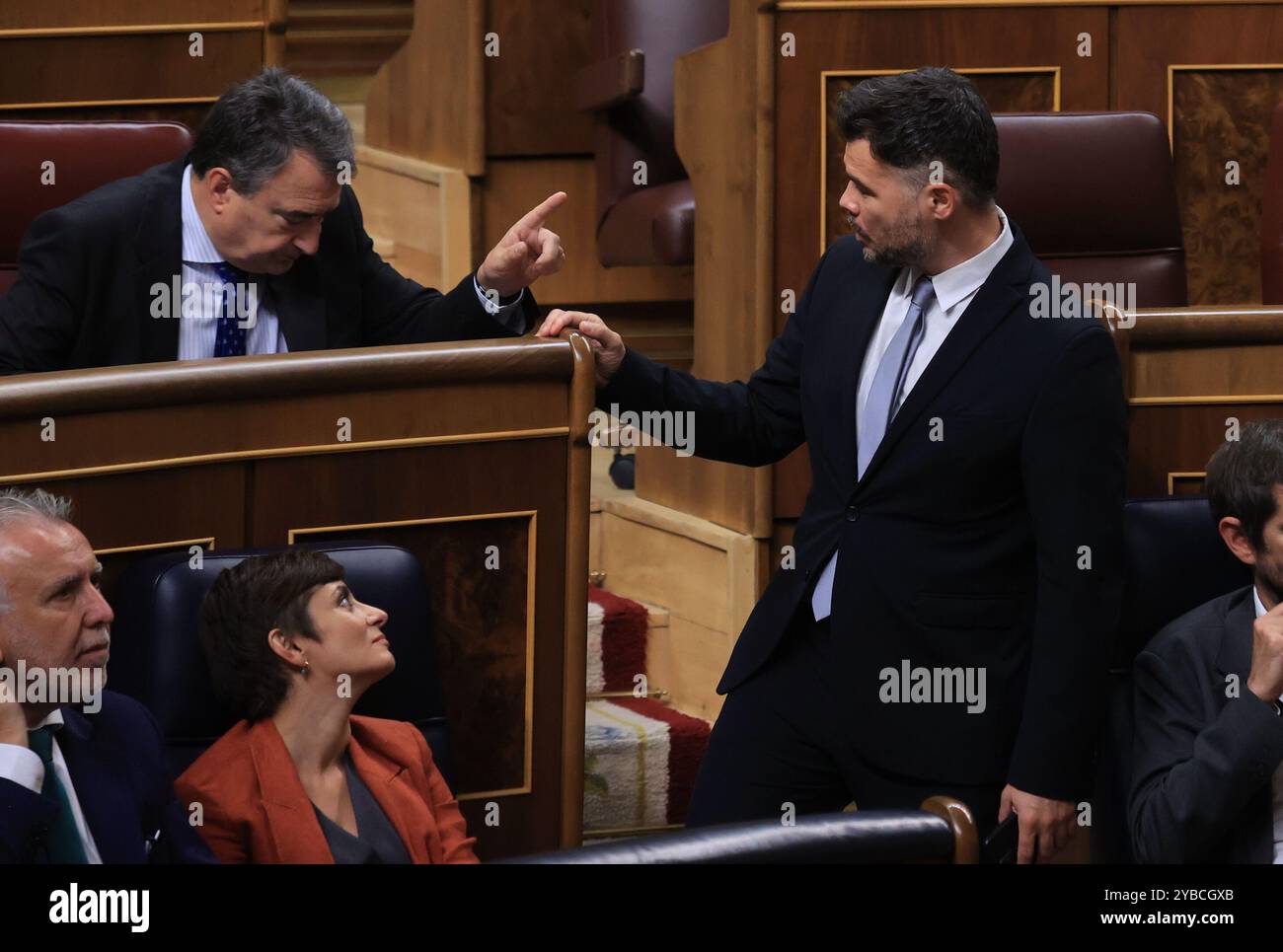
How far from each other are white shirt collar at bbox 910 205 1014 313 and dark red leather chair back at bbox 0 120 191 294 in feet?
2.53

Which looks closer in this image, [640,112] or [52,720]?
[52,720]

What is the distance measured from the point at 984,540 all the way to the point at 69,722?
0.54m

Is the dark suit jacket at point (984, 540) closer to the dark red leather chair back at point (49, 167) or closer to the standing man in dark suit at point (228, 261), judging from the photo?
the standing man in dark suit at point (228, 261)

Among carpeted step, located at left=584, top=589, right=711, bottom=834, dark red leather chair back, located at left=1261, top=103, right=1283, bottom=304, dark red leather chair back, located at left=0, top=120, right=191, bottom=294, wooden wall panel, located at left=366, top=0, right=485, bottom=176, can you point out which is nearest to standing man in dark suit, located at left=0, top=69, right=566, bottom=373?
dark red leather chair back, located at left=0, top=120, right=191, bottom=294

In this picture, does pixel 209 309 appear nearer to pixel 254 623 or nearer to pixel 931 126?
pixel 254 623

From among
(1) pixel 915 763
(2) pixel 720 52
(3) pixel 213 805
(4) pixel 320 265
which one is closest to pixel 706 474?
(2) pixel 720 52

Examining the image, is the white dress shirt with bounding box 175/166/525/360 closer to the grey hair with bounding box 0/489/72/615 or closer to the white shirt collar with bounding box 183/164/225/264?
the white shirt collar with bounding box 183/164/225/264

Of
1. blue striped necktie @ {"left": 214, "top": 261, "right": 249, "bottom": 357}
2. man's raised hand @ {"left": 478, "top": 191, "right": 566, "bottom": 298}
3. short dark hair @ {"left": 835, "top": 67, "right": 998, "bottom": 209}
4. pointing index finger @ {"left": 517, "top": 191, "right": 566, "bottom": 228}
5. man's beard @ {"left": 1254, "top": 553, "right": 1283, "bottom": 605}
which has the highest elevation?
short dark hair @ {"left": 835, "top": 67, "right": 998, "bottom": 209}

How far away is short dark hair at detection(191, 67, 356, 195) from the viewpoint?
4.55ft

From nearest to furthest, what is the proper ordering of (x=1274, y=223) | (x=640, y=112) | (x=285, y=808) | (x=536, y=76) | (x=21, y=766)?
(x=21, y=766) → (x=285, y=808) → (x=1274, y=223) → (x=640, y=112) → (x=536, y=76)

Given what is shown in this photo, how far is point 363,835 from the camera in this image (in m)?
1.10

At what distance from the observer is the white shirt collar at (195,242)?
4.60 feet

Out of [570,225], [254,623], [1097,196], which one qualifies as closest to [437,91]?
[570,225]

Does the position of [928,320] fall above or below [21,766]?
above
